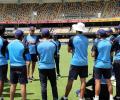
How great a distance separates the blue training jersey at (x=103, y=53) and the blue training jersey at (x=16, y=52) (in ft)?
6.32

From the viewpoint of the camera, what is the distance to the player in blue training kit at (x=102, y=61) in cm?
1040

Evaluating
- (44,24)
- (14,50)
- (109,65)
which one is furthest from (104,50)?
(44,24)

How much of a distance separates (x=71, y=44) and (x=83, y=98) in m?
1.46

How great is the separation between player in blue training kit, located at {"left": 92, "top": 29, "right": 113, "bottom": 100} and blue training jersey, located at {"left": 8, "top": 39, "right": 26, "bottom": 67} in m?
1.87

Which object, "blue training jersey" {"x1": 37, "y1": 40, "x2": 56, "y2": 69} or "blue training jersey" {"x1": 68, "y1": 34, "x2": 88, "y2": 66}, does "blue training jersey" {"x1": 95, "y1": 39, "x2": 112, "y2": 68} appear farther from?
"blue training jersey" {"x1": 37, "y1": 40, "x2": 56, "y2": 69}

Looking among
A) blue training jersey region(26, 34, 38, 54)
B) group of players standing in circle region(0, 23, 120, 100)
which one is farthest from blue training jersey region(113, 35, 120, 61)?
blue training jersey region(26, 34, 38, 54)

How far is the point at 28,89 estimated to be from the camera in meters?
13.7

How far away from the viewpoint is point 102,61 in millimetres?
10438

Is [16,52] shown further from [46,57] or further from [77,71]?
[77,71]

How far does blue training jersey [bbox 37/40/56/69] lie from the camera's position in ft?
33.0

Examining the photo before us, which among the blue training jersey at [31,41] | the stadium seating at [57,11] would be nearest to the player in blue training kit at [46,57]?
the blue training jersey at [31,41]

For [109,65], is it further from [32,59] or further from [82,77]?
[32,59]

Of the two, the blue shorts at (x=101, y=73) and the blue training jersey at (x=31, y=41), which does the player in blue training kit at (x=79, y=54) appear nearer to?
the blue shorts at (x=101, y=73)

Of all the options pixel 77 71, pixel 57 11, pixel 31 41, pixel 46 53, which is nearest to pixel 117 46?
pixel 77 71
